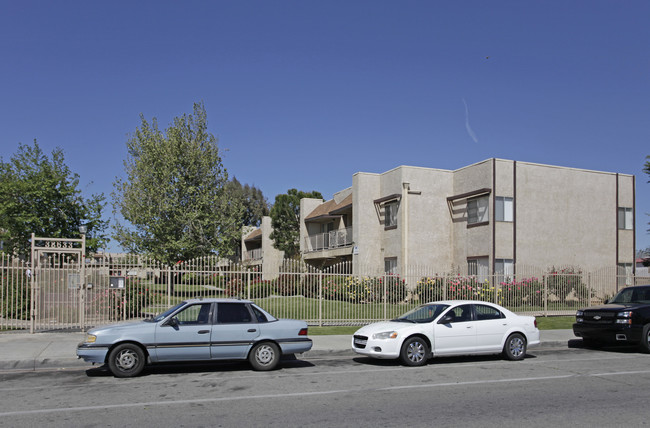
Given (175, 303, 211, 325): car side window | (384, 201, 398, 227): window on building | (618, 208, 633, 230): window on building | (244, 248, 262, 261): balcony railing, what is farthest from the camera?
(244, 248, 262, 261): balcony railing

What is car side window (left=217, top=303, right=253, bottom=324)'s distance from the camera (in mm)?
11078

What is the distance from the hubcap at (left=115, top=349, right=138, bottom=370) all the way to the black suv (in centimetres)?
1144

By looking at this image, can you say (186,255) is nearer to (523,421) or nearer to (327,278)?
(327,278)

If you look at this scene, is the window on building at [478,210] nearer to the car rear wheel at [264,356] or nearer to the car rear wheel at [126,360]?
the car rear wheel at [264,356]

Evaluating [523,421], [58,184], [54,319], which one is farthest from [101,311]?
[523,421]

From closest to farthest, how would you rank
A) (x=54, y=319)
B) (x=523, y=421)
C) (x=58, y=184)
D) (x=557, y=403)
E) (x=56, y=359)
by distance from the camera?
(x=523, y=421) → (x=557, y=403) → (x=56, y=359) → (x=54, y=319) → (x=58, y=184)

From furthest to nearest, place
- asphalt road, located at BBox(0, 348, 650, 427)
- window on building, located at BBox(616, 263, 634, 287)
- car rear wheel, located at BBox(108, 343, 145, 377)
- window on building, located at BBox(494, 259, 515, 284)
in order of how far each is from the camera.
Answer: window on building, located at BBox(494, 259, 515, 284)
window on building, located at BBox(616, 263, 634, 287)
car rear wheel, located at BBox(108, 343, 145, 377)
asphalt road, located at BBox(0, 348, 650, 427)

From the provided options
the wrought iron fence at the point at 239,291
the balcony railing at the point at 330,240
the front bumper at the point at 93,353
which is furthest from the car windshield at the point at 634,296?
the balcony railing at the point at 330,240

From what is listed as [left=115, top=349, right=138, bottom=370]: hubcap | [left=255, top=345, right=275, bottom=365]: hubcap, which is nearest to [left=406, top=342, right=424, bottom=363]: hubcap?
[left=255, top=345, right=275, bottom=365]: hubcap

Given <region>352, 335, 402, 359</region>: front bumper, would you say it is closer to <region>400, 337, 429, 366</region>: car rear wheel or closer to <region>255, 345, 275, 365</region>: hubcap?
<region>400, 337, 429, 366</region>: car rear wheel

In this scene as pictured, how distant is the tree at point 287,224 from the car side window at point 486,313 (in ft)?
97.1

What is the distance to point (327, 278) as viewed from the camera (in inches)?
738

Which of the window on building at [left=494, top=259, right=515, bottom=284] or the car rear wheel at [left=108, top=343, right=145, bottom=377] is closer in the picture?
the car rear wheel at [left=108, top=343, right=145, bottom=377]

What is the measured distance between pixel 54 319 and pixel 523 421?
13.7m
